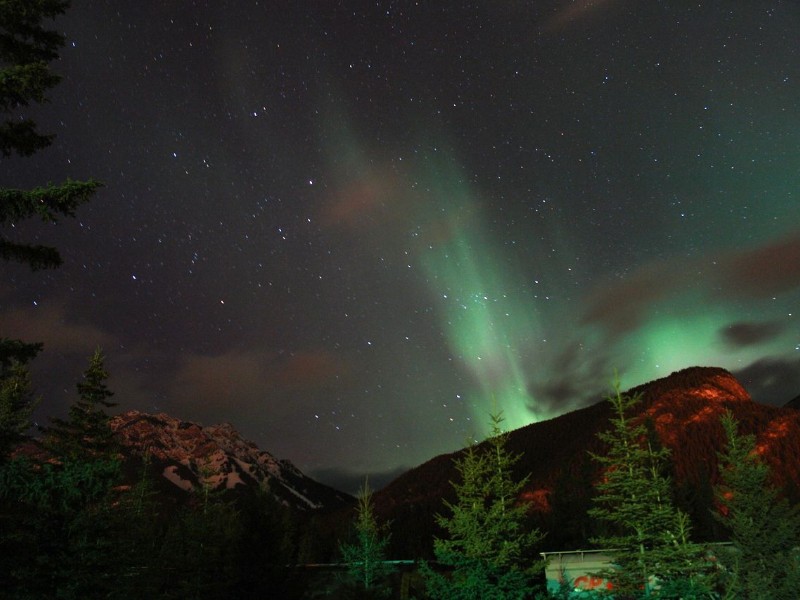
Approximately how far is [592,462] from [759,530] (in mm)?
69568

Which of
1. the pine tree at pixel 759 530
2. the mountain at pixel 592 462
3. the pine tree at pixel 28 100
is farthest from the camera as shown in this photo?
the mountain at pixel 592 462

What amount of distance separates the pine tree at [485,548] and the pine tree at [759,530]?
13787 mm

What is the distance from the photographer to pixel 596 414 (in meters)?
146

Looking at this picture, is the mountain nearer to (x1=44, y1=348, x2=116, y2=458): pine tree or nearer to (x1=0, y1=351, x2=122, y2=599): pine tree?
(x1=44, y1=348, x2=116, y2=458): pine tree

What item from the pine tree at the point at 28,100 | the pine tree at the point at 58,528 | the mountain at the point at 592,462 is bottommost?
the pine tree at the point at 58,528

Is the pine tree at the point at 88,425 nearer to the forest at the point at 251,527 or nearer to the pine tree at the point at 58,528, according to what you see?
the forest at the point at 251,527

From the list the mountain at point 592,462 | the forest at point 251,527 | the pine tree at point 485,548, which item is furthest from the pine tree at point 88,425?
the mountain at point 592,462

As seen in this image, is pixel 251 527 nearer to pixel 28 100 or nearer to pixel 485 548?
pixel 485 548

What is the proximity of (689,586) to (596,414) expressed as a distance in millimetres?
131246

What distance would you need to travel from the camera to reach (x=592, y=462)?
325ft

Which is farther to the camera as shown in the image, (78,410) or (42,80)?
(78,410)

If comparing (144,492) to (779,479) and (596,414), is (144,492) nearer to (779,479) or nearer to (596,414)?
(779,479)

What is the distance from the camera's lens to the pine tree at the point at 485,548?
21250 millimetres

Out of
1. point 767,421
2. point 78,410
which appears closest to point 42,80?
point 78,410
